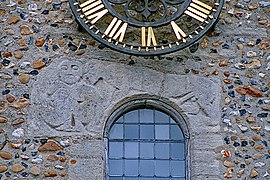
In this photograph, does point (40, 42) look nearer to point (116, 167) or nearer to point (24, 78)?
point (24, 78)

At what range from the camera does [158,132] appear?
17000 millimetres

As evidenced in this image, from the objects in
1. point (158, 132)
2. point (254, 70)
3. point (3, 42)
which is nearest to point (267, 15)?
point (254, 70)

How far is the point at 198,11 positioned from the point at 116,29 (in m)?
0.93

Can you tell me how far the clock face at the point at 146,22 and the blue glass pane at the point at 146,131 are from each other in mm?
810

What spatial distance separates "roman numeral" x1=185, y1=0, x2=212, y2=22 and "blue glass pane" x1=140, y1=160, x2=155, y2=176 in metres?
1.67

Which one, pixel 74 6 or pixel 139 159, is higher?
pixel 74 6

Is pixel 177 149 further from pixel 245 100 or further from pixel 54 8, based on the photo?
pixel 54 8

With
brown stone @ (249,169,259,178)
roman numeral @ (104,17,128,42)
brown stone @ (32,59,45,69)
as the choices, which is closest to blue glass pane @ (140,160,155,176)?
brown stone @ (249,169,259,178)

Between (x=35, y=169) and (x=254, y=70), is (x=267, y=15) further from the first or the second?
(x=35, y=169)

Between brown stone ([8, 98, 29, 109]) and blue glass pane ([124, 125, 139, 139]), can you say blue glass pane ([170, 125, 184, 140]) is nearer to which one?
blue glass pane ([124, 125, 139, 139])

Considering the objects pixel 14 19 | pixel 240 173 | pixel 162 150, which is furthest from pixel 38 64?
pixel 240 173

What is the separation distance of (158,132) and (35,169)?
4.77 ft

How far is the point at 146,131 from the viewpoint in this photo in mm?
17000

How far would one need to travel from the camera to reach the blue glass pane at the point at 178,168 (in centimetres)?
1680
